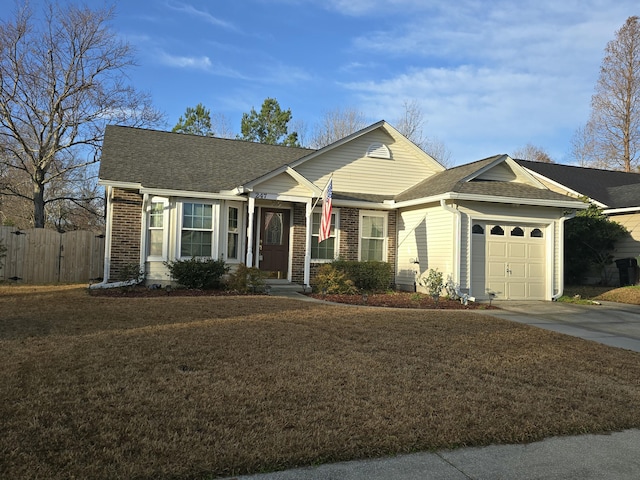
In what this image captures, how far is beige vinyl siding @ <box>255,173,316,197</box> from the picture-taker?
13.8 meters

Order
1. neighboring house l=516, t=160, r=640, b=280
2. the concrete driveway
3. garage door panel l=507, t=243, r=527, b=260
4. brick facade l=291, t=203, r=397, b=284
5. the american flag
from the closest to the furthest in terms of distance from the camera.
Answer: the concrete driveway, the american flag, garage door panel l=507, t=243, r=527, b=260, brick facade l=291, t=203, r=397, b=284, neighboring house l=516, t=160, r=640, b=280

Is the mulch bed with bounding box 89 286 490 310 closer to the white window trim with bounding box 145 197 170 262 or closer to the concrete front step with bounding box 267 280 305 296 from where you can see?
the concrete front step with bounding box 267 280 305 296

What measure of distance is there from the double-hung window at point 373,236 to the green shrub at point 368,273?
1031mm

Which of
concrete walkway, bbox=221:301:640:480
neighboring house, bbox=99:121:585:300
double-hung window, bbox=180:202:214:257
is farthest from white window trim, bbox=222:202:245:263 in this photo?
concrete walkway, bbox=221:301:640:480

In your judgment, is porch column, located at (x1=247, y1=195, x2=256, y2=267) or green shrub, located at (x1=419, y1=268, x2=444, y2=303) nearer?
green shrub, located at (x1=419, y1=268, x2=444, y2=303)

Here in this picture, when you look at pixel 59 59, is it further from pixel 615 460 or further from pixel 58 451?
pixel 615 460

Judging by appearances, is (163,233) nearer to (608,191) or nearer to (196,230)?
(196,230)

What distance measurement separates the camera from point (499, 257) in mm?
13938

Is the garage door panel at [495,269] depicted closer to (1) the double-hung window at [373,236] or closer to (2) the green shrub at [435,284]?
(2) the green shrub at [435,284]

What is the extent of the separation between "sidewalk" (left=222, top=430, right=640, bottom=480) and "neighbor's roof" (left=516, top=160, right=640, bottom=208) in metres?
16.8

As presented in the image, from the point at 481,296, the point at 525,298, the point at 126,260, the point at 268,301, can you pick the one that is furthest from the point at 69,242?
the point at 525,298

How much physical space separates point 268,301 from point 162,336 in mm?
4378

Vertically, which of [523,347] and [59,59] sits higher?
[59,59]

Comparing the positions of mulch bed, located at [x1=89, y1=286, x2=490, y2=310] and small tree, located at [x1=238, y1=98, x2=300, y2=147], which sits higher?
small tree, located at [x1=238, y1=98, x2=300, y2=147]
